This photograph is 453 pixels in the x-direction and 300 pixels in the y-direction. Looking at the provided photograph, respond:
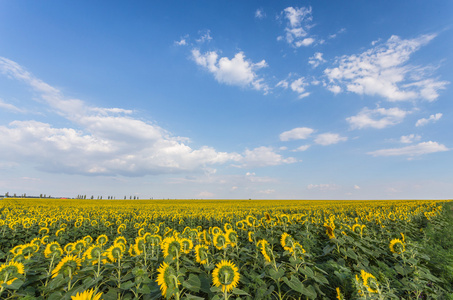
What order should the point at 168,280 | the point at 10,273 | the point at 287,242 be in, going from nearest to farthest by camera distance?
the point at 168,280
the point at 10,273
the point at 287,242

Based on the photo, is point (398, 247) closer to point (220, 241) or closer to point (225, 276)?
point (220, 241)

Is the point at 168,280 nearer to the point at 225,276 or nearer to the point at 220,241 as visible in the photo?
the point at 225,276

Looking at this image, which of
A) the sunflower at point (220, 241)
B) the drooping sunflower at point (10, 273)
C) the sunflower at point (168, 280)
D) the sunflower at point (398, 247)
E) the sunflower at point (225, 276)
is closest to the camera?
the sunflower at point (168, 280)

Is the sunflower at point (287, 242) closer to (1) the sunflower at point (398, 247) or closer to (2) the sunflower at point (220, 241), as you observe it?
(2) the sunflower at point (220, 241)

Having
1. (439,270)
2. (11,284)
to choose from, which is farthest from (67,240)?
(439,270)

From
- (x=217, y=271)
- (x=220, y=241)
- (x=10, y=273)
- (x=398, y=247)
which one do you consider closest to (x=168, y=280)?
(x=217, y=271)

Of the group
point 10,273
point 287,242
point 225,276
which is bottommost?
point 10,273

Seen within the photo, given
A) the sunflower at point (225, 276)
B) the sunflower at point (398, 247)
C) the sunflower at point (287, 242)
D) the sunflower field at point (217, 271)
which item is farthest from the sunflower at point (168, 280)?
the sunflower at point (398, 247)

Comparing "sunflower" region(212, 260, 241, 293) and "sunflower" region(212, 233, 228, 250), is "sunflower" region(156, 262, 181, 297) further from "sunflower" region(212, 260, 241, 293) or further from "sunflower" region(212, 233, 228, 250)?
"sunflower" region(212, 233, 228, 250)

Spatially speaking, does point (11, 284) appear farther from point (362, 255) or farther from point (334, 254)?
point (362, 255)

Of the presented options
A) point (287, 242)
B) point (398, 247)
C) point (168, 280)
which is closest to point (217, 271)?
point (168, 280)

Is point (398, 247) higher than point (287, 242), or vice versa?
point (287, 242)

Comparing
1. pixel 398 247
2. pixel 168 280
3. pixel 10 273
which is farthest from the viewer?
pixel 398 247

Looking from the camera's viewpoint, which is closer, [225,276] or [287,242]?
[225,276]
